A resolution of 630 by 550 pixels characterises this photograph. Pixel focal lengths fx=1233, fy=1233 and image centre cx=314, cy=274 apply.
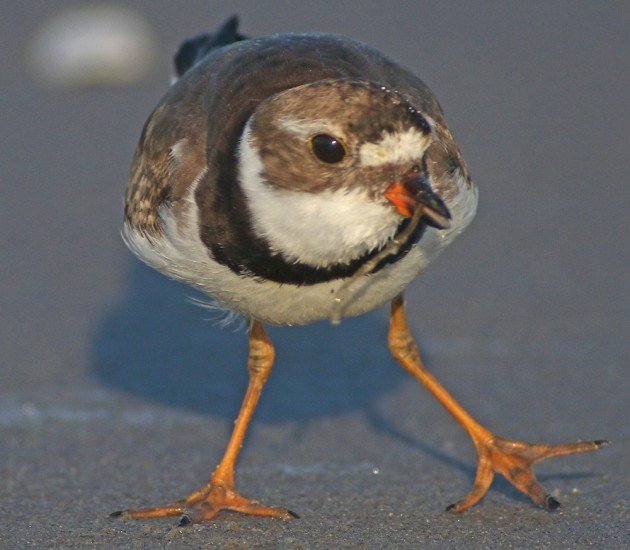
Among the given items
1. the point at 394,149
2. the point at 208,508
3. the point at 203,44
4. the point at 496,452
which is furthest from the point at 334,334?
the point at 394,149

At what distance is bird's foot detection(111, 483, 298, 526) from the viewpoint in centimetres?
455

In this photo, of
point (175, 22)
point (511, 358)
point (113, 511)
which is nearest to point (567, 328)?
point (511, 358)

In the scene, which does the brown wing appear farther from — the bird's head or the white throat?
the bird's head

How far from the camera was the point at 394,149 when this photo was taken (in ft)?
12.9

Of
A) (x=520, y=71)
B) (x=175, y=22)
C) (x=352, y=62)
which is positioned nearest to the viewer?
(x=352, y=62)

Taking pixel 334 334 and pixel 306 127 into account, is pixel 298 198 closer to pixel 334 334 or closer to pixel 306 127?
pixel 306 127

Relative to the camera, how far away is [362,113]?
→ 394 centimetres

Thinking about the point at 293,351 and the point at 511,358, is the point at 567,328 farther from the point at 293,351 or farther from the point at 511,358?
the point at 293,351

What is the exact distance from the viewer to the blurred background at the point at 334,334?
15.6ft

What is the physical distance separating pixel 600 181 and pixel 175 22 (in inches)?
175

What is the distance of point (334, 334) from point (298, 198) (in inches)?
103

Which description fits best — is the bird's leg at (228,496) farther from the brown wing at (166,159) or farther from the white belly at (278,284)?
the brown wing at (166,159)

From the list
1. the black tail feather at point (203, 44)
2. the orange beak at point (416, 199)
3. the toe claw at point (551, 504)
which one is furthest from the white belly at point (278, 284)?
the black tail feather at point (203, 44)

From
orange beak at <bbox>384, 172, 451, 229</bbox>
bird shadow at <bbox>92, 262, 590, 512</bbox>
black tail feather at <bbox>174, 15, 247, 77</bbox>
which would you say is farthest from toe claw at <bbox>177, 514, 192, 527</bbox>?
black tail feather at <bbox>174, 15, 247, 77</bbox>
